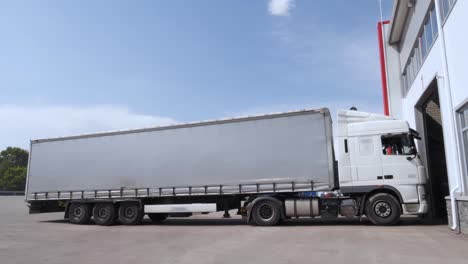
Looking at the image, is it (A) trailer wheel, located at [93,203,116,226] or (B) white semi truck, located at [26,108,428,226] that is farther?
(A) trailer wheel, located at [93,203,116,226]

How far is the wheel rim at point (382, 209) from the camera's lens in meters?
11.2

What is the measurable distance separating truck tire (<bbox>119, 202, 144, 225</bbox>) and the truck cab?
298 inches

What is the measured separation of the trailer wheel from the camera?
1417 cm

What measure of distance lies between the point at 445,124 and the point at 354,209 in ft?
12.4

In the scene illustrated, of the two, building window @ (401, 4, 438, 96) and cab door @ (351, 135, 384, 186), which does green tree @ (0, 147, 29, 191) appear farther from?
cab door @ (351, 135, 384, 186)

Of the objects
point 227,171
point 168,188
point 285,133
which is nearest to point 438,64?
point 285,133

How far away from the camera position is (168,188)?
1343cm

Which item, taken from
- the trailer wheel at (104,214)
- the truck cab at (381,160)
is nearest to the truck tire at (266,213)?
the truck cab at (381,160)

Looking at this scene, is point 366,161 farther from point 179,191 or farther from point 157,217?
point 157,217

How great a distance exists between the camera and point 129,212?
1409cm

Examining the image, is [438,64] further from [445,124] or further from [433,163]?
[433,163]

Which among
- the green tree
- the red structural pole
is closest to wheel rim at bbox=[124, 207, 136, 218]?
the red structural pole

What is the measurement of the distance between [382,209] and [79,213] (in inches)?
447

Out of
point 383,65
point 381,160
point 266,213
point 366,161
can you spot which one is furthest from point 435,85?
point 383,65
